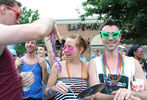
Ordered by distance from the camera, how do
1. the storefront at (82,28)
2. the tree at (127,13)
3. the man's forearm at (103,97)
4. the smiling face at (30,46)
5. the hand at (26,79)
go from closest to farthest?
the hand at (26,79) < the man's forearm at (103,97) < the smiling face at (30,46) < the tree at (127,13) < the storefront at (82,28)

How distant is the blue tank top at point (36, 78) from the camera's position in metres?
3.41

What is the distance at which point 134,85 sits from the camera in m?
1.88

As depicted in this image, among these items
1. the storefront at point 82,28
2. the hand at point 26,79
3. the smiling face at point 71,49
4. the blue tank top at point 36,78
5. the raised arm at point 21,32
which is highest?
the storefront at point 82,28

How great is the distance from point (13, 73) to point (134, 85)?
1.43 metres

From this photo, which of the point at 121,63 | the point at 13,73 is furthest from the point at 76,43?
the point at 13,73

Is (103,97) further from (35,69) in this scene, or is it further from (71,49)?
(35,69)

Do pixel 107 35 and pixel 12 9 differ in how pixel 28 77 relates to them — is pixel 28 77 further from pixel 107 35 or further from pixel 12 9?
pixel 107 35

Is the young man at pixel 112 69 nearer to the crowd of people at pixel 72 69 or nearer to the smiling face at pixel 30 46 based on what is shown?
the crowd of people at pixel 72 69

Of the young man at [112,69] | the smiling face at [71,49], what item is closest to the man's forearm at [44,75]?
the smiling face at [71,49]

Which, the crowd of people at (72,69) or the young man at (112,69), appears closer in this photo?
the crowd of people at (72,69)

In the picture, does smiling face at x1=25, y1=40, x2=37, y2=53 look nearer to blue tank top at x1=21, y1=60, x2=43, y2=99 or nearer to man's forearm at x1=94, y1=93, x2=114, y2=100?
blue tank top at x1=21, y1=60, x2=43, y2=99

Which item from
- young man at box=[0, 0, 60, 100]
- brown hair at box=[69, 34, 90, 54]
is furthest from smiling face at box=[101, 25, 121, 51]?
young man at box=[0, 0, 60, 100]

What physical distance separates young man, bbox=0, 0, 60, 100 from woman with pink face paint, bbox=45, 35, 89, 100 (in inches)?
17.3

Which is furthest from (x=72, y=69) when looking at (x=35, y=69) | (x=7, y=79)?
(x=35, y=69)
